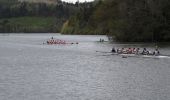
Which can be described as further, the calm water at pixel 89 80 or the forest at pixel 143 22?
the forest at pixel 143 22

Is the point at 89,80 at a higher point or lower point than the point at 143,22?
lower

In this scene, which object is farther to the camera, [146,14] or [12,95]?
[146,14]

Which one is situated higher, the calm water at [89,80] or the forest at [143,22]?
the forest at [143,22]

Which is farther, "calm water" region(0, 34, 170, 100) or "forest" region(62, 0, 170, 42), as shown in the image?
"forest" region(62, 0, 170, 42)

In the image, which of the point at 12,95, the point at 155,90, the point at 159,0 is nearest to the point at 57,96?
the point at 12,95

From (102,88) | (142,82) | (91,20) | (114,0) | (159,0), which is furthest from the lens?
(91,20)

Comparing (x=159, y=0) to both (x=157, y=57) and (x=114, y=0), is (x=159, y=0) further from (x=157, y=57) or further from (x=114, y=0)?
(x=157, y=57)

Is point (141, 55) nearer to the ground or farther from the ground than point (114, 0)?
nearer to the ground

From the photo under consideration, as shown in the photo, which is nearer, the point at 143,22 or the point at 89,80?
the point at 89,80

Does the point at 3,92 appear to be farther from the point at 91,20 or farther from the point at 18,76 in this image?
the point at 91,20

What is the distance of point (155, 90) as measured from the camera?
43094 mm

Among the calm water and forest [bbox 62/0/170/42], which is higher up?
forest [bbox 62/0/170/42]

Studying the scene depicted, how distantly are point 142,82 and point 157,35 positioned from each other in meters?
71.6

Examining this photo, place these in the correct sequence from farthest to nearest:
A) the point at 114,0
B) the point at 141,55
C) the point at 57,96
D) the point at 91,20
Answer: the point at 91,20 < the point at 114,0 < the point at 141,55 < the point at 57,96
